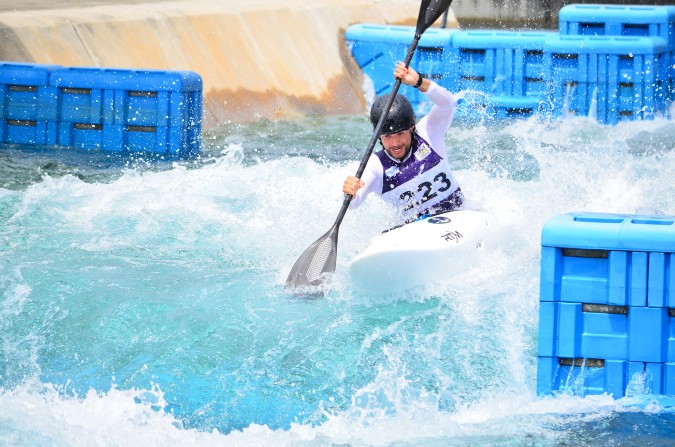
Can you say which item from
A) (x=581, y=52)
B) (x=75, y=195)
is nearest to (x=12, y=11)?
(x=75, y=195)

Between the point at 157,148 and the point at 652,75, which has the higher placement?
the point at 652,75

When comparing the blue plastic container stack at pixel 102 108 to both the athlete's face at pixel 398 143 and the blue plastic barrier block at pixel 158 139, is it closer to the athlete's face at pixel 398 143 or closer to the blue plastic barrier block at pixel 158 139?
the blue plastic barrier block at pixel 158 139

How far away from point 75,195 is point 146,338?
3.00 m

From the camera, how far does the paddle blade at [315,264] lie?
19.4 feet

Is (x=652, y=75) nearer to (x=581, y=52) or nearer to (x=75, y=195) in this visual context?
(x=581, y=52)

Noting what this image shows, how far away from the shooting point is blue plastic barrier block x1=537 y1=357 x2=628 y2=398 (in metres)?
4.27

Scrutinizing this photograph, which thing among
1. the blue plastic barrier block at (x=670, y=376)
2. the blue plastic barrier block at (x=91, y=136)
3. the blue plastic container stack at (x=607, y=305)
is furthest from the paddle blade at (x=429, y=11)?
the blue plastic barrier block at (x=91, y=136)

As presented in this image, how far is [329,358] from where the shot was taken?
5.14 meters

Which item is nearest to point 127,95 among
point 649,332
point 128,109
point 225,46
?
point 128,109

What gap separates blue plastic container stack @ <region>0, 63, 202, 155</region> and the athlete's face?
3803 mm

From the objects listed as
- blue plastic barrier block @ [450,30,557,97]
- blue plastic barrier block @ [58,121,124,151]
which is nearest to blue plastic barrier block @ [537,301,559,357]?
blue plastic barrier block @ [58,121,124,151]

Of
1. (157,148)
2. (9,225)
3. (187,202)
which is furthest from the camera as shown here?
(157,148)

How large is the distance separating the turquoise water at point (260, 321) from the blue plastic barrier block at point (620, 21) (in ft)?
10.0

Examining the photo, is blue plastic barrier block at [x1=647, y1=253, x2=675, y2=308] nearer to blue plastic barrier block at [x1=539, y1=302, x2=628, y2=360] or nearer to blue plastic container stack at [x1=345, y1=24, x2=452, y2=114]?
blue plastic barrier block at [x1=539, y1=302, x2=628, y2=360]
